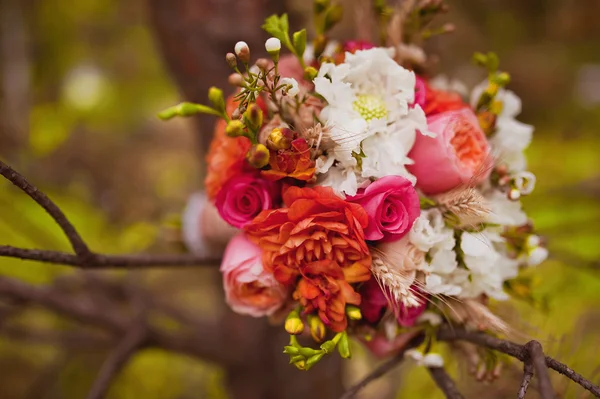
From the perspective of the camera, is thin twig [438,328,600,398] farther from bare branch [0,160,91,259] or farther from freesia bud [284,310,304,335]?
bare branch [0,160,91,259]

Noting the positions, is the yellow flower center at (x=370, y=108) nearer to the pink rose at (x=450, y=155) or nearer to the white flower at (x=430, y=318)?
the pink rose at (x=450, y=155)

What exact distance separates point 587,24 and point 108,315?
2419 mm

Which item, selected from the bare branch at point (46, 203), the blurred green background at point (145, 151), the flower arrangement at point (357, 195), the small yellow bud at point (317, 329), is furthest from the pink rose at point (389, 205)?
the blurred green background at point (145, 151)

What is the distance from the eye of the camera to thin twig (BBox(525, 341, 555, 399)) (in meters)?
0.42

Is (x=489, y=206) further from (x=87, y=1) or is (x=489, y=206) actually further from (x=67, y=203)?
(x=87, y=1)

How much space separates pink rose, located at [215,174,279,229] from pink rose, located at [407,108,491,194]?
0.16m

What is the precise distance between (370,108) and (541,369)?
295mm

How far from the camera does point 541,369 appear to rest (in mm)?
448

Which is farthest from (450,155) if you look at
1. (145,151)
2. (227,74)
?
(145,151)

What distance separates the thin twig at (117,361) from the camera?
79 centimetres

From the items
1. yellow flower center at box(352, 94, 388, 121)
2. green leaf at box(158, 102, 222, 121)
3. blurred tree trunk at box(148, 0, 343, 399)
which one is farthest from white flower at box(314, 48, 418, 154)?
blurred tree trunk at box(148, 0, 343, 399)

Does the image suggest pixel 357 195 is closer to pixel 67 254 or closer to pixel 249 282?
pixel 249 282

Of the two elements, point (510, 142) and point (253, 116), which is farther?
point (510, 142)

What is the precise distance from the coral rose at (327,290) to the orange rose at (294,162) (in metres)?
0.09
